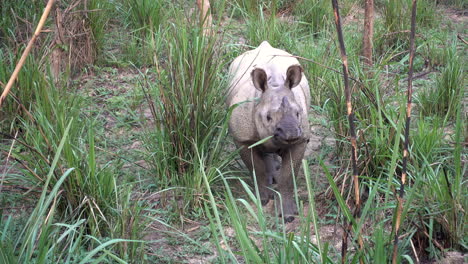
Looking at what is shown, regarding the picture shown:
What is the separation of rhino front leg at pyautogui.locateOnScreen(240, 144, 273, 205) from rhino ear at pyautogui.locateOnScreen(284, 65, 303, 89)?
568 mm

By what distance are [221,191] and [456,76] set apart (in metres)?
2.46

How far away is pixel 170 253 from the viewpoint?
397 cm

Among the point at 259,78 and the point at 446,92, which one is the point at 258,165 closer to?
the point at 259,78

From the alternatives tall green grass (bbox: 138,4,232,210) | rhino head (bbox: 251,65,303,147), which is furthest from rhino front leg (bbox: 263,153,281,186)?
rhino head (bbox: 251,65,303,147)

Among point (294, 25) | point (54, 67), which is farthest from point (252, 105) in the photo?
point (294, 25)

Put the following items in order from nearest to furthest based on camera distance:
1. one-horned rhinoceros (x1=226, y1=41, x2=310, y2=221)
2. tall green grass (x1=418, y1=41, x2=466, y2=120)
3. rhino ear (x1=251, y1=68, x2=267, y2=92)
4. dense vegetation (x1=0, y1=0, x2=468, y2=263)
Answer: dense vegetation (x1=0, y1=0, x2=468, y2=263) → one-horned rhinoceros (x1=226, y1=41, x2=310, y2=221) → rhino ear (x1=251, y1=68, x2=267, y2=92) → tall green grass (x1=418, y1=41, x2=466, y2=120)

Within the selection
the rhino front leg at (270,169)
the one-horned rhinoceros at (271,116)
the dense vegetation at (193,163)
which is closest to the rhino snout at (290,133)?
the one-horned rhinoceros at (271,116)

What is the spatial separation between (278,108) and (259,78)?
1.09ft

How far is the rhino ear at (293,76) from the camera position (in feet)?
14.6

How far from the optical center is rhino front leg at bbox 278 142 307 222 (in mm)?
4551

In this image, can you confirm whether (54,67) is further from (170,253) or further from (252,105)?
(170,253)

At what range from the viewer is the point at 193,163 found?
14.6 ft

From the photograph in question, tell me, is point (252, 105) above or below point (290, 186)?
above

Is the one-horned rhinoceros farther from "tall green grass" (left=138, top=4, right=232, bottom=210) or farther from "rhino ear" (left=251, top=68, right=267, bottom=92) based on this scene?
"tall green grass" (left=138, top=4, right=232, bottom=210)
